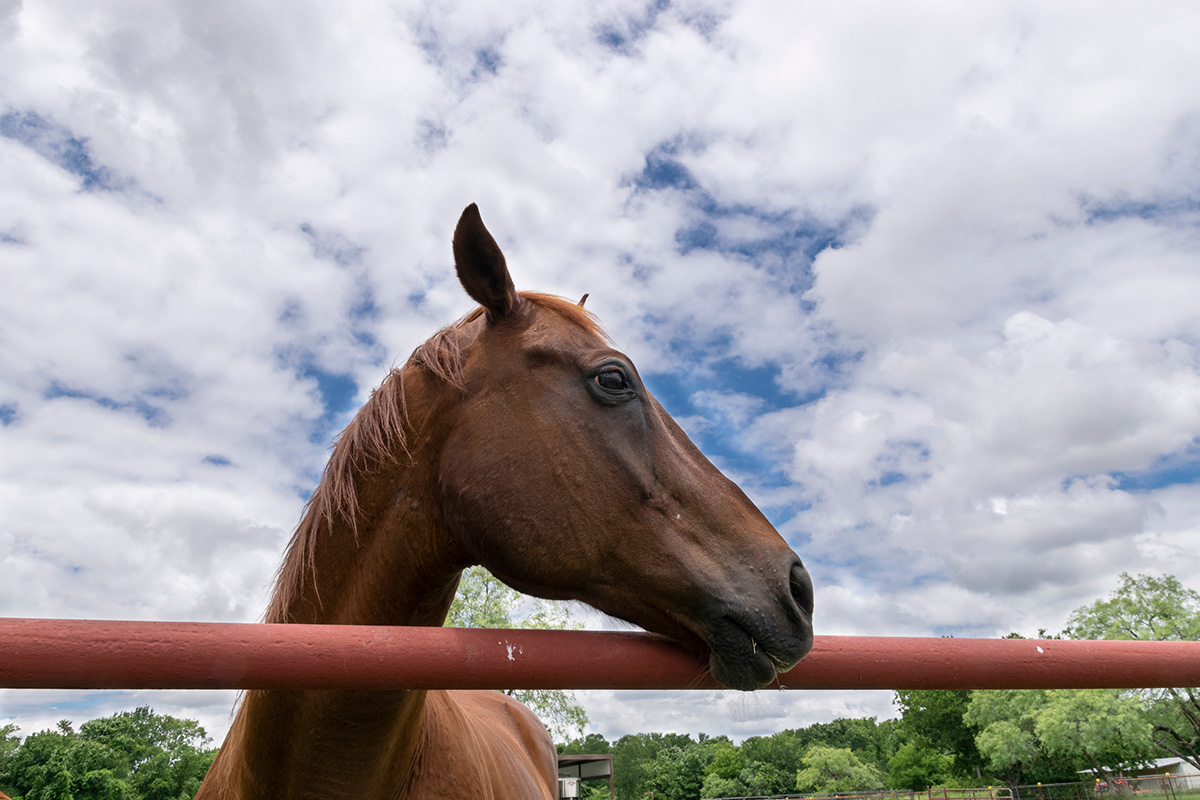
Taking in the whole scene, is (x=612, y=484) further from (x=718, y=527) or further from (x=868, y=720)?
(x=868, y=720)

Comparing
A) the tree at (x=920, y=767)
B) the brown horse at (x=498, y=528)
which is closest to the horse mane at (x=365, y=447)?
the brown horse at (x=498, y=528)

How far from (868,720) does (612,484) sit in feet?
387

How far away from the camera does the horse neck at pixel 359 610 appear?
2.10 metres

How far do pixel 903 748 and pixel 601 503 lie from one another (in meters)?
78.4

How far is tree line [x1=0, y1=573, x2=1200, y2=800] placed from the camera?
76.8 ft

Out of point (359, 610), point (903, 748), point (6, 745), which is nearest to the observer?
point (359, 610)

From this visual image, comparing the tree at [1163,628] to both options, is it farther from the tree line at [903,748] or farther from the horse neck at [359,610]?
the horse neck at [359,610]

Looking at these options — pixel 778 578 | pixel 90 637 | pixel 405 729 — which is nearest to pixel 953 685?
pixel 778 578

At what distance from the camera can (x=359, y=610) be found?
217 centimetres

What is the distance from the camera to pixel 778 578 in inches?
73.2

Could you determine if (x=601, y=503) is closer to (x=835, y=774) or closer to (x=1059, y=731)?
(x=1059, y=731)

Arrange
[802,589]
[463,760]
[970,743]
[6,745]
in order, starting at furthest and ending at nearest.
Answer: [970,743], [6,745], [463,760], [802,589]

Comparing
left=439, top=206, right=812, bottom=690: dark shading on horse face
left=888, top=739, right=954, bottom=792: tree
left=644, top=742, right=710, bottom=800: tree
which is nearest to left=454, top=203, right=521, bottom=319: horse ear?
left=439, top=206, right=812, bottom=690: dark shading on horse face

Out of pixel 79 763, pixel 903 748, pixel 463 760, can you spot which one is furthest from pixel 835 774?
pixel 463 760
